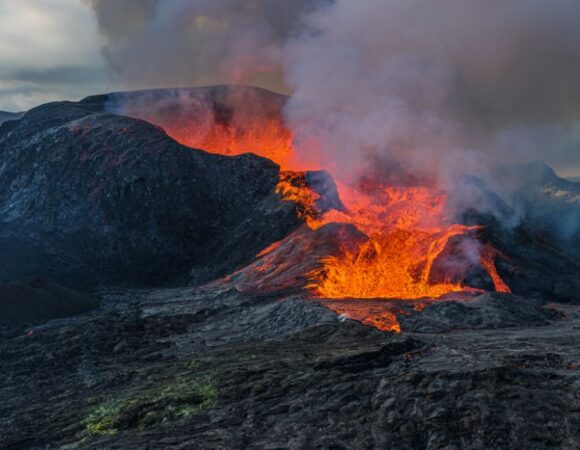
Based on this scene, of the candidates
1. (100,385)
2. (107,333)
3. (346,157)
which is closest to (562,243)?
(346,157)

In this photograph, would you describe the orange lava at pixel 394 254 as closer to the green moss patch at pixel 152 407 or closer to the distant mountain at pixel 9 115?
the green moss patch at pixel 152 407


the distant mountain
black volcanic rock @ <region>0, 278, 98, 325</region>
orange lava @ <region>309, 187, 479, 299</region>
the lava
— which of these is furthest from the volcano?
the distant mountain

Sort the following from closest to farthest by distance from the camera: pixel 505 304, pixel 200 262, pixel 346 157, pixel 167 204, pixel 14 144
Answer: pixel 505 304
pixel 200 262
pixel 167 204
pixel 346 157
pixel 14 144

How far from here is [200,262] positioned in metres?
62.4

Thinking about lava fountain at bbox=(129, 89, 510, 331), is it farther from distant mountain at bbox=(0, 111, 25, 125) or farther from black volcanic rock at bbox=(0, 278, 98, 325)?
distant mountain at bbox=(0, 111, 25, 125)

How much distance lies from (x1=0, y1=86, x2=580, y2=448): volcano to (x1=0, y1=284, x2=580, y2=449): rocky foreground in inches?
3.8

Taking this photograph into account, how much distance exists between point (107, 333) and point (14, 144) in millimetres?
52280

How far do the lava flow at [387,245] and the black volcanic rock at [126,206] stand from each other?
586 centimetres

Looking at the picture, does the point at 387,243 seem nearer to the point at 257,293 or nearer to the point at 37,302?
the point at 257,293

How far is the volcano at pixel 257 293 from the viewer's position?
18344mm

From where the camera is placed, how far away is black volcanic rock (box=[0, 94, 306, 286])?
196ft

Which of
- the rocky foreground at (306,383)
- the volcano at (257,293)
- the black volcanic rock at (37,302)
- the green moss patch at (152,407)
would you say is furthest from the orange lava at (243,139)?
the green moss patch at (152,407)

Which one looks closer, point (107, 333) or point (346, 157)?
point (107, 333)

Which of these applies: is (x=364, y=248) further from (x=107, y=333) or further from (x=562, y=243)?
(x=562, y=243)
